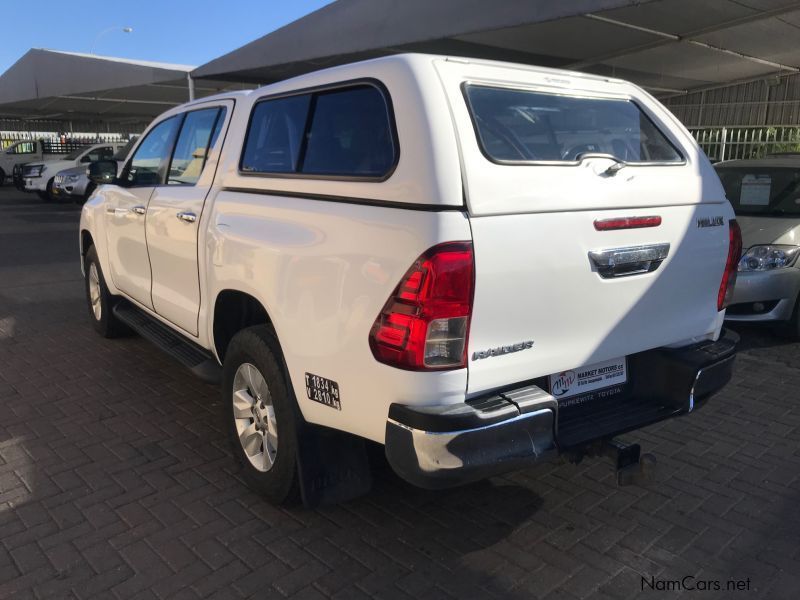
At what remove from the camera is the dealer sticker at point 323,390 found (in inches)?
109

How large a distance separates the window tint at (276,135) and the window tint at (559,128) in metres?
0.95

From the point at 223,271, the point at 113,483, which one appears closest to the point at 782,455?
the point at 223,271

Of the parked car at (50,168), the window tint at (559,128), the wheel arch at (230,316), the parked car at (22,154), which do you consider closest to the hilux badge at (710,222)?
the window tint at (559,128)

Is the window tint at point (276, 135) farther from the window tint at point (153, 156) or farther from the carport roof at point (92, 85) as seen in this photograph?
the carport roof at point (92, 85)

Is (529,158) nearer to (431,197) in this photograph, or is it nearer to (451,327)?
(431,197)

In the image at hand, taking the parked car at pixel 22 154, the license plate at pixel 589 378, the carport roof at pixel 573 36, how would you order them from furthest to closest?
the parked car at pixel 22 154, the carport roof at pixel 573 36, the license plate at pixel 589 378

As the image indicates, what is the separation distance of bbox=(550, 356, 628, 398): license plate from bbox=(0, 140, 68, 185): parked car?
1023 inches

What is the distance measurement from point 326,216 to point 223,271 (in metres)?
0.91

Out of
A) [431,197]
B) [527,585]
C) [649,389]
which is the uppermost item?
[431,197]

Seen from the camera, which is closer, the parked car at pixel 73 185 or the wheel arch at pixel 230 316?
the wheel arch at pixel 230 316

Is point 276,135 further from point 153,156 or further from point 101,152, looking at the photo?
point 101,152

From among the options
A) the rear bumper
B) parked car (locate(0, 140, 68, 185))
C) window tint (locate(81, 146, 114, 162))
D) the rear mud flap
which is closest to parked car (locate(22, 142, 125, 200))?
window tint (locate(81, 146, 114, 162))

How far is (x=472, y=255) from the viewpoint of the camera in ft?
7.95

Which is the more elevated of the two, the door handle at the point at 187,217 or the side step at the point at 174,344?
the door handle at the point at 187,217
